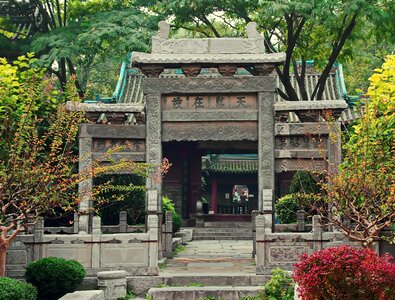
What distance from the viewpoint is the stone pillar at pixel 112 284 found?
50.4 ft

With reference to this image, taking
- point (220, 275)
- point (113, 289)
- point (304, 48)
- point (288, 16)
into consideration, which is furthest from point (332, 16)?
point (113, 289)

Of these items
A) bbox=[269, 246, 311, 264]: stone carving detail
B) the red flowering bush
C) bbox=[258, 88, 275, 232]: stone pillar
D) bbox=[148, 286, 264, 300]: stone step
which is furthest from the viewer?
bbox=[258, 88, 275, 232]: stone pillar

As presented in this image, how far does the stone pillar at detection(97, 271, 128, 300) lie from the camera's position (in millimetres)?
15359

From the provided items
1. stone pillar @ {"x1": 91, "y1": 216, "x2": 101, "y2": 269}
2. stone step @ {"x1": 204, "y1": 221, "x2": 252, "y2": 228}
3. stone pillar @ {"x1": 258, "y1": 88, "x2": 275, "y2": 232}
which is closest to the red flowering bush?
stone pillar @ {"x1": 91, "y1": 216, "x2": 101, "y2": 269}

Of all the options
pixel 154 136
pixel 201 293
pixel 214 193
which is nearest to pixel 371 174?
pixel 201 293

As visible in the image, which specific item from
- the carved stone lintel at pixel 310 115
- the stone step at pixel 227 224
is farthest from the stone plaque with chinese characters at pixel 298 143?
the stone step at pixel 227 224

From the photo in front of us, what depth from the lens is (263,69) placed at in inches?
721

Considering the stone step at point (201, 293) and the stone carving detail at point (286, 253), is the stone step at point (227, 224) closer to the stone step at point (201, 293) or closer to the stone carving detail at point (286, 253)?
the stone carving detail at point (286, 253)

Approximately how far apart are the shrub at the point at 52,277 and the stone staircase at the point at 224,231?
52.0 feet

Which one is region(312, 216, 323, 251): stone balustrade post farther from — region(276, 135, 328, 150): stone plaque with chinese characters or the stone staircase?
the stone staircase

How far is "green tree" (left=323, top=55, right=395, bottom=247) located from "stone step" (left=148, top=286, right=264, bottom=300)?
2.19 m

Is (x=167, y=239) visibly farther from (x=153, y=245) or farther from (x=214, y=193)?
(x=214, y=193)

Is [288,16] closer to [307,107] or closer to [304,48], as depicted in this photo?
[304,48]

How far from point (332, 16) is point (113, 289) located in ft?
36.5
